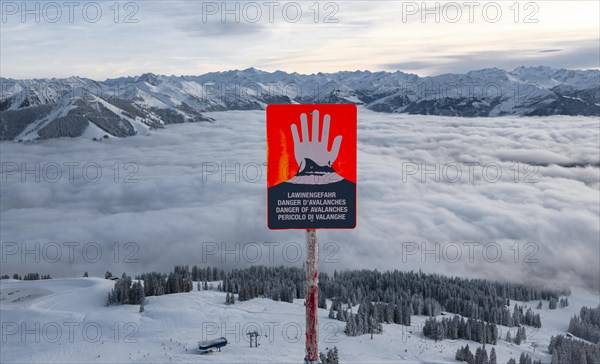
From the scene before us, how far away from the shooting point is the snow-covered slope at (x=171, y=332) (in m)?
54.9

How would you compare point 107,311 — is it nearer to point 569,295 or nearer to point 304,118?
point 304,118

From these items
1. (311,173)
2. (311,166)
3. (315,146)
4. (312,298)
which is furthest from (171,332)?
(315,146)

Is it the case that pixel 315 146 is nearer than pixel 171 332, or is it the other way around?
pixel 315 146

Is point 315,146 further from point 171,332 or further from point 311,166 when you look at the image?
point 171,332

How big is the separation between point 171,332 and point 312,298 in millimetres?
55791

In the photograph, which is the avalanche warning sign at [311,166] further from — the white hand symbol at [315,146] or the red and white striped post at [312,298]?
the red and white striped post at [312,298]

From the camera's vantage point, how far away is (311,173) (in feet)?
50.9

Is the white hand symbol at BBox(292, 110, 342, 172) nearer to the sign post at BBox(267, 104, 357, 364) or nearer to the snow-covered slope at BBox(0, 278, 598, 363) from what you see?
the sign post at BBox(267, 104, 357, 364)

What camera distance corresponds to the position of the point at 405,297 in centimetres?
11725

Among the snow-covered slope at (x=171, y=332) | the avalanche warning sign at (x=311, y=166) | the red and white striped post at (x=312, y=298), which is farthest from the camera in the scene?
the snow-covered slope at (x=171, y=332)

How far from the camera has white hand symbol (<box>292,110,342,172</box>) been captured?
1505 centimetres

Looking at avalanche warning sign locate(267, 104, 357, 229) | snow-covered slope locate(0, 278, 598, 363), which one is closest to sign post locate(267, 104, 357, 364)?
avalanche warning sign locate(267, 104, 357, 229)

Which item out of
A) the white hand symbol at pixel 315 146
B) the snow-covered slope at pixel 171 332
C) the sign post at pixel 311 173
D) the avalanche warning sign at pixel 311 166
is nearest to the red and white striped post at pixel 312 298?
the sign post at pixel 311 173

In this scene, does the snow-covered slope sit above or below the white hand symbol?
below
